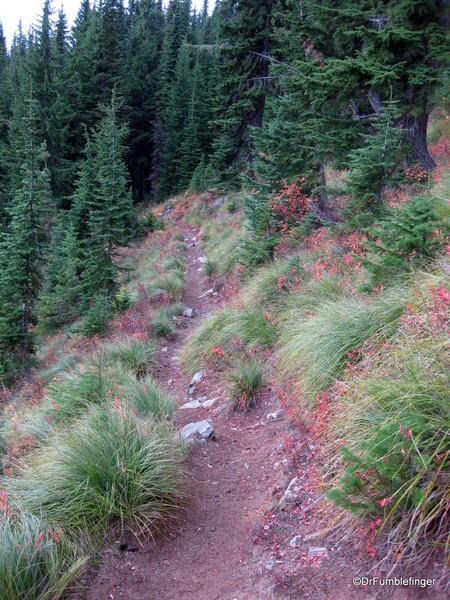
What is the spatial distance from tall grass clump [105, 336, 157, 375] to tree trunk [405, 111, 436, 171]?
666cm

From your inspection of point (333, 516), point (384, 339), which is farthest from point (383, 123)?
point (333, 516)

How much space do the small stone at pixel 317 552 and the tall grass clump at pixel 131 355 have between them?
201 inches

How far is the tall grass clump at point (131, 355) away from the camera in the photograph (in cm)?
799

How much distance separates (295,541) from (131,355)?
17.7 feet

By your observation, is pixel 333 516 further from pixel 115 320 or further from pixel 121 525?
pixel 115 320

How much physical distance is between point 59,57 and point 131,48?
966 cm

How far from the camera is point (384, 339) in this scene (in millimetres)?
4285

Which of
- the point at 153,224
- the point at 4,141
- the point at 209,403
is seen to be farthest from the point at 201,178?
the point at 209,403

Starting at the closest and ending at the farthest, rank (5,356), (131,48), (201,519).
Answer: (201,519) → (5,356) → (131,48)

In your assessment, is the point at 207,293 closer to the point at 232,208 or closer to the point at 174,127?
the point at 232,208

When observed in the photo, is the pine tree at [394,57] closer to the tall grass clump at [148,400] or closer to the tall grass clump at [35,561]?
the tall grass clump at [148,400]

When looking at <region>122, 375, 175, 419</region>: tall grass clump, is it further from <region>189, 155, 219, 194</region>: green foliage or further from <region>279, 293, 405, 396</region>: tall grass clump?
<region>189, 155, 219, 194</region>: green foliage

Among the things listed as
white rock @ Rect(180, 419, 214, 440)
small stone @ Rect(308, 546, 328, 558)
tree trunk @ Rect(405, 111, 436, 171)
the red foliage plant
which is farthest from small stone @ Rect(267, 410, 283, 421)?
tree trunk @ Rect(405, 111, 436, 171)

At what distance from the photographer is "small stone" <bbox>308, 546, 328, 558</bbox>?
3016 millimetres
